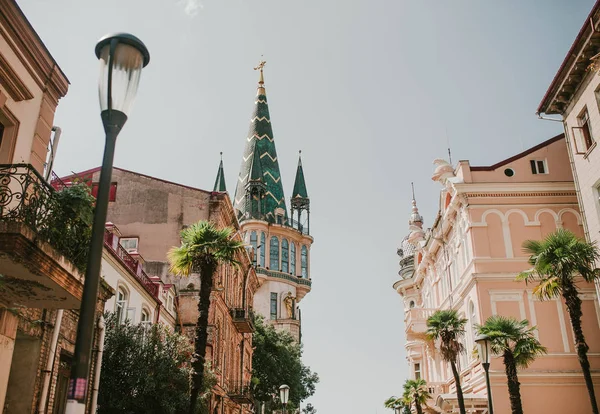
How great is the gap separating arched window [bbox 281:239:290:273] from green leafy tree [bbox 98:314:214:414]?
51.1 meters

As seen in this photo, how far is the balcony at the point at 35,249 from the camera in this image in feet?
31.1

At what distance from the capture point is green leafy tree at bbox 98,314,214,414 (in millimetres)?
22484

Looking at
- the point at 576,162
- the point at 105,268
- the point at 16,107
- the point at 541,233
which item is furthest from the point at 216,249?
the point at 541,233

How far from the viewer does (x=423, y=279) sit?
53.0 m

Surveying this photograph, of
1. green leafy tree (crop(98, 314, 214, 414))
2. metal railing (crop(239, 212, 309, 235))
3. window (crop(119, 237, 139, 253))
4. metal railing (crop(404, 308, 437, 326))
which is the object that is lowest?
green leafy tree (crop(98, 314, 214, 414))

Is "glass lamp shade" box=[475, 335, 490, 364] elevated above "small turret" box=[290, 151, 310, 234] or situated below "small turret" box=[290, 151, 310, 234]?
below

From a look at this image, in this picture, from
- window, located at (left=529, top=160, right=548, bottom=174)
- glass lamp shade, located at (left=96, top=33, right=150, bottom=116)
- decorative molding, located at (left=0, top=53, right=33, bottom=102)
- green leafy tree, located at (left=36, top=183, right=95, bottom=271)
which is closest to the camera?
glass lamp shade, located at (left=96, top=33, right=150, bottom=116)

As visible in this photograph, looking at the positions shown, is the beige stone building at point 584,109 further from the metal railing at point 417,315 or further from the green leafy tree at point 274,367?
the green leafy tree at point 274,367

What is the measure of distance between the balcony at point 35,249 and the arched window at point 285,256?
62816 mm

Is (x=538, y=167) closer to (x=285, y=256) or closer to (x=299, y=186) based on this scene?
(x=285, y=256)

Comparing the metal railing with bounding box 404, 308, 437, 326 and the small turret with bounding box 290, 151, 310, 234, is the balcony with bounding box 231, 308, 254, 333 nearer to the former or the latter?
the metal railing with bounding box 404, 308, 437, 326

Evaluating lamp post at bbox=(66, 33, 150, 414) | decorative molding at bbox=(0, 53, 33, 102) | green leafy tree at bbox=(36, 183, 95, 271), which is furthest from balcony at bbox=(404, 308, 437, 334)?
lamp post at bbox=(66, 33, 150, 414)

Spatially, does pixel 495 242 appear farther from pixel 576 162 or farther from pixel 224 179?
pixel 224 179

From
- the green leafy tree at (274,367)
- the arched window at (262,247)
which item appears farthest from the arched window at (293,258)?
the green leafy tree at (274,367)
